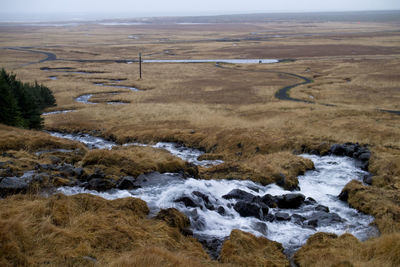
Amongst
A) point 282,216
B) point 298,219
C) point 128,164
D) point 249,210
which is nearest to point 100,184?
point 128,164

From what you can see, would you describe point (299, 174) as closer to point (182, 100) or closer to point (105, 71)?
point (182, 100)

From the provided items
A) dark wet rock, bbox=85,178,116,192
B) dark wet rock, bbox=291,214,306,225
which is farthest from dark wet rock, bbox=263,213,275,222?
dark wet rock, bbox=85,178,116,192

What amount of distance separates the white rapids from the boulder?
20 cm

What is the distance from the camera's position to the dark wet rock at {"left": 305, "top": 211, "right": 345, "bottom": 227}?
13566 mm

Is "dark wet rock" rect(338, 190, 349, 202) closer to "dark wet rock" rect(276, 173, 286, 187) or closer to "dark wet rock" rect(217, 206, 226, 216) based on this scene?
"dark wet rock" rect(276, 173, 286, 187)

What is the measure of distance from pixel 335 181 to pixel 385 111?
82.7 ft

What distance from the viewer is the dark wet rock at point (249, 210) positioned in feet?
45.2

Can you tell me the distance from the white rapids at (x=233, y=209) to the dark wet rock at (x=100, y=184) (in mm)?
320

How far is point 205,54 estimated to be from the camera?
11994 centimetres

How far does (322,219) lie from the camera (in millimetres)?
14086

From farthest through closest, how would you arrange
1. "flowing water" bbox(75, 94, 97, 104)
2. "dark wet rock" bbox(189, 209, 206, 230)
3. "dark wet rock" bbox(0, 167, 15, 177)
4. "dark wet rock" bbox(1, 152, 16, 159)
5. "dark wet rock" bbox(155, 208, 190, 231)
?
"flowing water" bbox(75, 94, 97, 104)
"dark wet rock" bbox(1, 152, 16, 159)
"dark wet rock" bbox(0, 167, 15, 177)
"dark wet rock" bbox(189, 209, 206, 230)
"dark wet rock" bbox(155, 208, 190, 231)

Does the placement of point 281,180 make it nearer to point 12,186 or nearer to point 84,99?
point 12,186

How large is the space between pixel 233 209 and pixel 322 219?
3.75 m

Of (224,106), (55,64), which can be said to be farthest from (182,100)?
(55,64)
